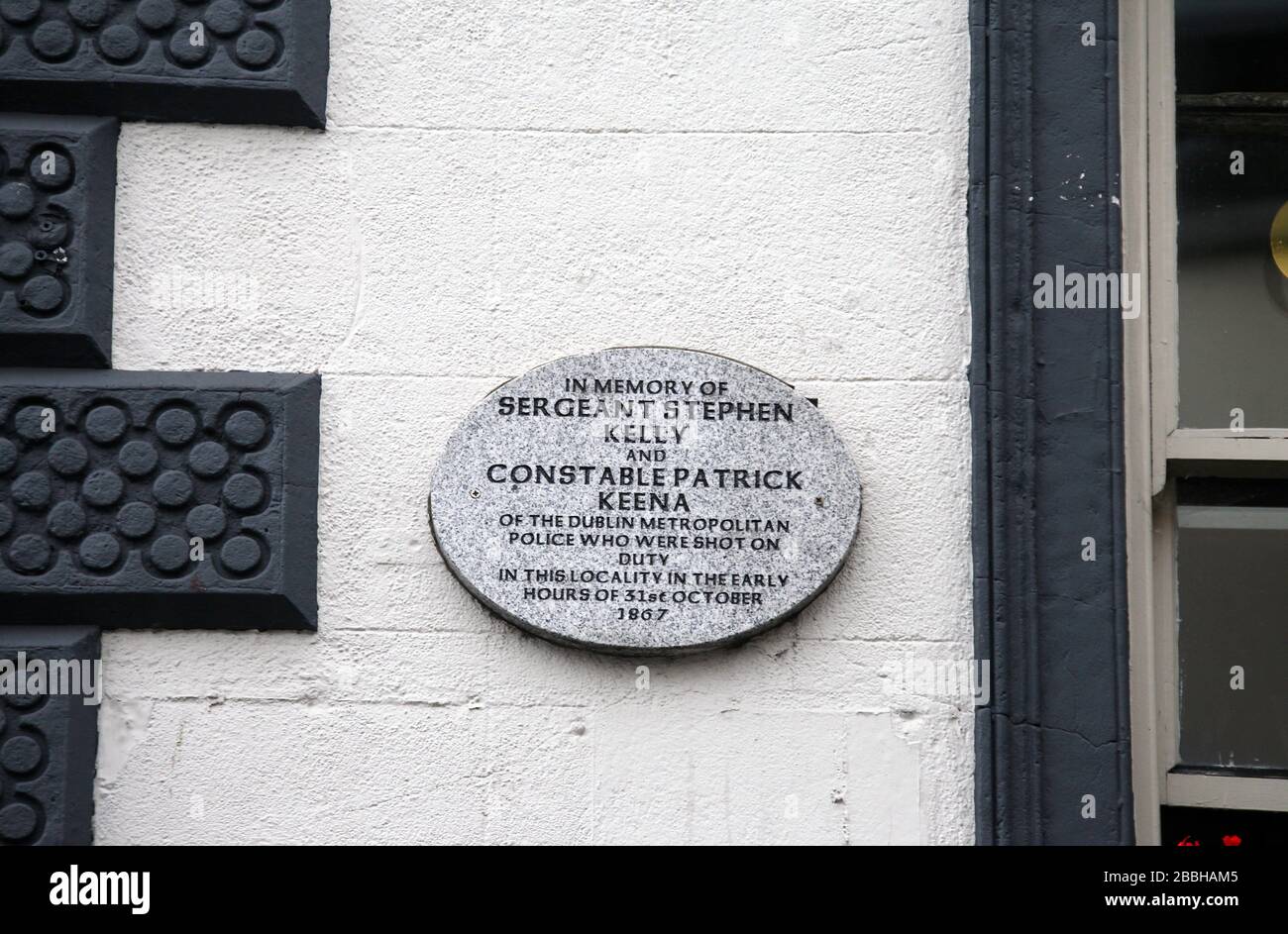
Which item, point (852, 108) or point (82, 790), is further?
point (852, 108)

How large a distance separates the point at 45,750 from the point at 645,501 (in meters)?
1.14

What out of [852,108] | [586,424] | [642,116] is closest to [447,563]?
[586,424]

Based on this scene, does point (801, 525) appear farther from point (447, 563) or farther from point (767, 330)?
point (447, 563)

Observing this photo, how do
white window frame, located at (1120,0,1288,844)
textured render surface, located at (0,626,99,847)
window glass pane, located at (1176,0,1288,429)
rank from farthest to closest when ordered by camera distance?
window glass pane, located at (1176,0,1288,429) < white window frame, located at (1120,0,1288,844) < textured render surface, located at (0,626,99,847)

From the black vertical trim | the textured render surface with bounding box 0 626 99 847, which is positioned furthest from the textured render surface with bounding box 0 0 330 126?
the black vertical trim

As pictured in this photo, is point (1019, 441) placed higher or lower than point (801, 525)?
higher

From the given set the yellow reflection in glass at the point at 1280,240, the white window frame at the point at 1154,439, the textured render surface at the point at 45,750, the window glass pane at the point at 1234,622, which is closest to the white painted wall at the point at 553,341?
the textured render surface at the point at 45,750

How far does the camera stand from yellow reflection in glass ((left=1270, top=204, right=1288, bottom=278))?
2.53 metres

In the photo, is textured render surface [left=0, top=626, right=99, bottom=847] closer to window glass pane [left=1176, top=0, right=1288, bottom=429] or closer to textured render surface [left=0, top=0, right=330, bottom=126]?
textured render surface [left=0, top=0, right=330, bottom=126]

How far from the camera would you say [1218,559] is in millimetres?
2439

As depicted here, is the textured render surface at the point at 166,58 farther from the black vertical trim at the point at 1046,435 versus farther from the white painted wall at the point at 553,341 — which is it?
the black vertical trim at the point at 1046,435

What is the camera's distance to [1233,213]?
254cm

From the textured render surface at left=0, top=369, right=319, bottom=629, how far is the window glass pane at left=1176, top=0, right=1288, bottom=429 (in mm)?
1686

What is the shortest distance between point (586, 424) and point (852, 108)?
80 centimetres
